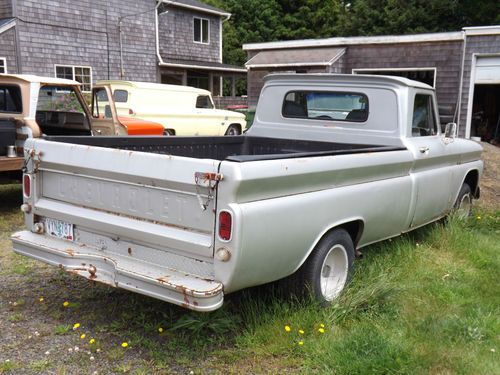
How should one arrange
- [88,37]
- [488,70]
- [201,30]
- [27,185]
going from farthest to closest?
[201,30], [88,37], [488,70], [27,185]

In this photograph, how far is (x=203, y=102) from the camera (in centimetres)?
1577

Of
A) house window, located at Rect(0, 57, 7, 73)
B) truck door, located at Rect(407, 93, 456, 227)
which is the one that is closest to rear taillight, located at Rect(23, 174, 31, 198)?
truck door, located at Rect(407, 93, 456, 227)

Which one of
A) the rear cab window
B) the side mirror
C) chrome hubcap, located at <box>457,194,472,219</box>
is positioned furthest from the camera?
the rear cab window

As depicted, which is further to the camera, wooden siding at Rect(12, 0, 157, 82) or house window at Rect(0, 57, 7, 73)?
wooden siding at Rect(12, 0, 157, 82)

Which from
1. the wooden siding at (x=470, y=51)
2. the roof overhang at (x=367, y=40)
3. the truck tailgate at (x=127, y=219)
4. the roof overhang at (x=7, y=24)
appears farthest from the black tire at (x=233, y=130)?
the truck tailgate at (x=127, y=219)

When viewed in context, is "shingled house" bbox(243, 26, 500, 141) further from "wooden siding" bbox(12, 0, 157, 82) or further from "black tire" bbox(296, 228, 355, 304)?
"black tire" bbox(296, 228, 355, 304)

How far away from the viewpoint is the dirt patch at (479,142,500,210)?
838 centimetres

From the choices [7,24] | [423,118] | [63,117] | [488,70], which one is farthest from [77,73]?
[423,118]

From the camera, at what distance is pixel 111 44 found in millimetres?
22625

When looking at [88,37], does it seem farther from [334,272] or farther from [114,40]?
[334,272]

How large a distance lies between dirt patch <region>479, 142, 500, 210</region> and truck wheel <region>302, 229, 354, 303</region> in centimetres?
473

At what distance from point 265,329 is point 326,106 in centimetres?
279

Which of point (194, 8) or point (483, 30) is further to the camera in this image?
point (194, 8)

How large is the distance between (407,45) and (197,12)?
1244 centimetres
